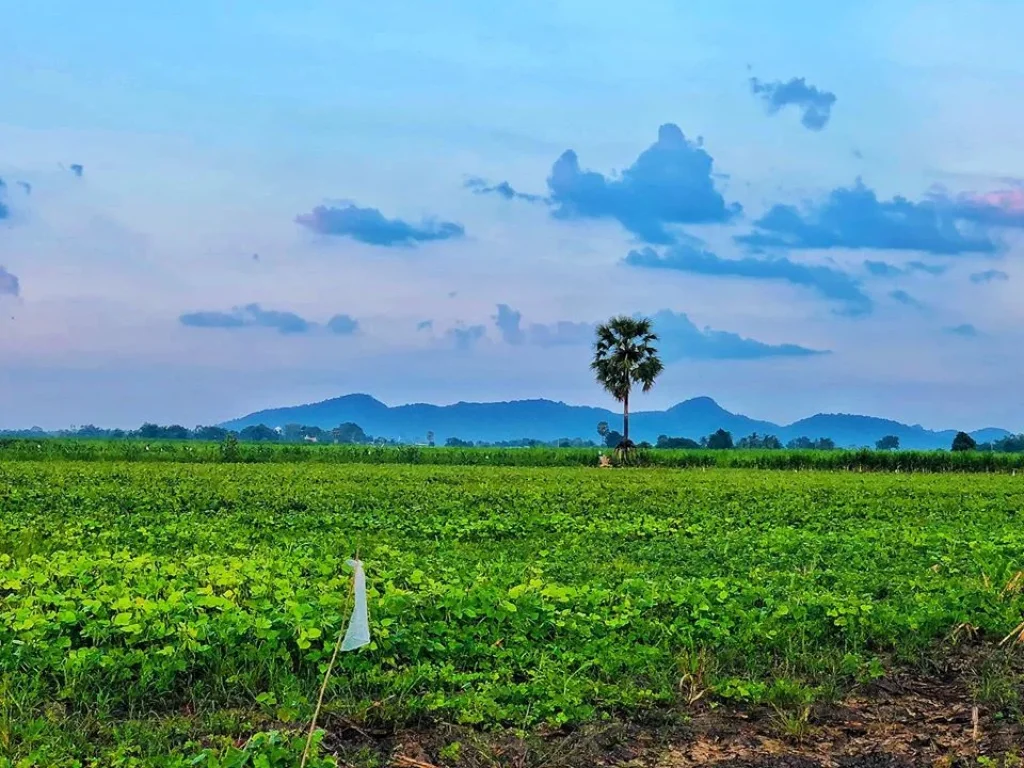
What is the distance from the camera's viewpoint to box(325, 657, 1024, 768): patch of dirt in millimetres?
5629

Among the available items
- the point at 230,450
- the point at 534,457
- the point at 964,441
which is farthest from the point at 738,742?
the point at 964,441

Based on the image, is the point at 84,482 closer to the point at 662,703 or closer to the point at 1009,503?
the point at 662,703

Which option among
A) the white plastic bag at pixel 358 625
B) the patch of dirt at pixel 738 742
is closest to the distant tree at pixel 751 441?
the patch of dirt at pixel 738 742

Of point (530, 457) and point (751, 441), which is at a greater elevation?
point (751, 441)

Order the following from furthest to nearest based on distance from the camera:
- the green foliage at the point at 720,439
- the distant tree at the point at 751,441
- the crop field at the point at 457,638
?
the distant tree at the point at 751,441 < the green foliage at the point at 720,439 < the crop field at the point at 457,638

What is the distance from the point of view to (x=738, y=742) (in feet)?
19.7

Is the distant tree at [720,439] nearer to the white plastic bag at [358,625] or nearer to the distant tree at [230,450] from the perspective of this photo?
the distant tree at [230,450]

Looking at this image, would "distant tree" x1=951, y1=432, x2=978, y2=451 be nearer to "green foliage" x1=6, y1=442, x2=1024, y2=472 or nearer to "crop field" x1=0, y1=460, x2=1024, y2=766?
"green foliage" x1=6, y1=442, x2=1024, y2=472

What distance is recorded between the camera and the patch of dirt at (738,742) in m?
5.63

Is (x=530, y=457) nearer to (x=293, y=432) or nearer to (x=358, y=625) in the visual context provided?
(x=358, y=625)

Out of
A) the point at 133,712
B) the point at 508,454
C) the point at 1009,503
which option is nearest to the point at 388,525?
the point at 133,712

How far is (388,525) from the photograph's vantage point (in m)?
16.5

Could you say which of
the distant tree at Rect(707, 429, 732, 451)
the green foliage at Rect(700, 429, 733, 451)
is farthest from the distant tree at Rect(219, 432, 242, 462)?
the distant tree at Rect(707, 429, 732, 451)

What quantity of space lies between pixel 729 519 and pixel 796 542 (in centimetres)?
424
